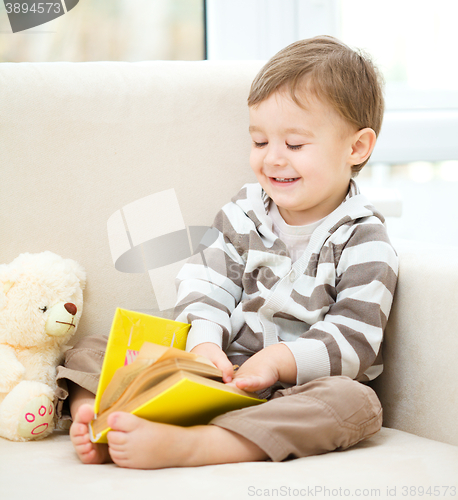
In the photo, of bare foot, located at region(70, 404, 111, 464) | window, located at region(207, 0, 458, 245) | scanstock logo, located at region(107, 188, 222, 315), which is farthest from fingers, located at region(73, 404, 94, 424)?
window, located at region(207, 0, 458, 245)

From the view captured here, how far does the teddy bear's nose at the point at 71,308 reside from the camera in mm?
825

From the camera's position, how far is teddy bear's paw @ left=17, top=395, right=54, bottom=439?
2.34 ft

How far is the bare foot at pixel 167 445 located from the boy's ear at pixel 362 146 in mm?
514

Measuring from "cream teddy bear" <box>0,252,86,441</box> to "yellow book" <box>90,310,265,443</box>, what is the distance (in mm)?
153

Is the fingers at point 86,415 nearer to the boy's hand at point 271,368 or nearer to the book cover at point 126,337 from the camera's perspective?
the book cover at point 126,337

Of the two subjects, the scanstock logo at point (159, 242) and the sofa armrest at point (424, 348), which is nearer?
the sofa armrest at point (424, 348)

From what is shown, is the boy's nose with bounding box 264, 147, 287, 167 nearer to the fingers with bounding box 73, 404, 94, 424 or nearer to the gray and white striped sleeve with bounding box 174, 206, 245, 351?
the gray and white striped sleeve with bounding box 174, 206, 245, 351

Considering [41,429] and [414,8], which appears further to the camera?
[414,8]

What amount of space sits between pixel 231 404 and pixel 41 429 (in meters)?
0.27

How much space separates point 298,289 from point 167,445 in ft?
1.19

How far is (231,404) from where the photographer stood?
26.5 inches

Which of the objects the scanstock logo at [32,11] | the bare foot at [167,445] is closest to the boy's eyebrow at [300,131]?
the bare foot at [167,445]

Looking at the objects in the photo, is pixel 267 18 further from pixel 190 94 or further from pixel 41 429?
pixel 41 429

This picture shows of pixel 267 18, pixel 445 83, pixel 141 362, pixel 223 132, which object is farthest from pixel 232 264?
pixel 445 83
